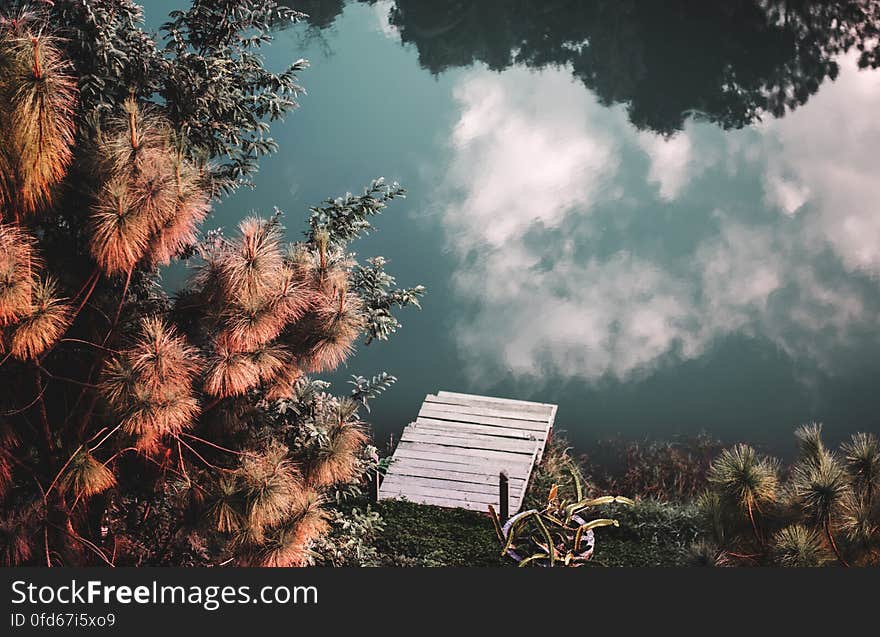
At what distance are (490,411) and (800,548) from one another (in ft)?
15.4

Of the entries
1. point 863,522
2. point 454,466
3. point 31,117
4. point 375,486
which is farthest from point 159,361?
point 454,466

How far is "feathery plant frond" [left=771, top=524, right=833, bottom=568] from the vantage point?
15.0 ft

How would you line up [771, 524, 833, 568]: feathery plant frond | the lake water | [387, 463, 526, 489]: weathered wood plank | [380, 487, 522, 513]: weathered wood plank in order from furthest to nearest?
the lake water, [387, 463, 526, 489]: weathered wood plank, [380, 487, 522, 513]: weathered wood plank, [771, 524, 833, 568]: feathery plant frond

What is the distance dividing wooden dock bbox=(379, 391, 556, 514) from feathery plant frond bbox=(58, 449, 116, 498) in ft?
11.4

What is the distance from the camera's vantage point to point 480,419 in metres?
9.03

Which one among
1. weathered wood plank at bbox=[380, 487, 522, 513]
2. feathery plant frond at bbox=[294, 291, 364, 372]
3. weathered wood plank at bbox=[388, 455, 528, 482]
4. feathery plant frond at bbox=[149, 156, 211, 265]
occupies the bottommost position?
feathery plant frond at bbox=[294, 291, 364, 372]

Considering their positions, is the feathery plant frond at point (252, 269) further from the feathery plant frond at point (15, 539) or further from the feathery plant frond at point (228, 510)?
the feathery plant frond at point (15, 539)

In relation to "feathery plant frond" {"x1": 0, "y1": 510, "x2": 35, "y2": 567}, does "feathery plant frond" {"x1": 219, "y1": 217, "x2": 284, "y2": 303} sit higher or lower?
higher

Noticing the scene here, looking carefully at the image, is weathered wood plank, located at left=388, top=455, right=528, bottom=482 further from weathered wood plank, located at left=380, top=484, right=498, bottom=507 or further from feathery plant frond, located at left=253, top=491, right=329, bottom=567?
feathery plant frond, located at left=253, top=491, right=329, bottom=567

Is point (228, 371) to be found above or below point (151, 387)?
above

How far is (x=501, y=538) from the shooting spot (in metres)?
7.32

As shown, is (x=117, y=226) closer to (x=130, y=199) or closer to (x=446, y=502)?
(x=130, y=199)

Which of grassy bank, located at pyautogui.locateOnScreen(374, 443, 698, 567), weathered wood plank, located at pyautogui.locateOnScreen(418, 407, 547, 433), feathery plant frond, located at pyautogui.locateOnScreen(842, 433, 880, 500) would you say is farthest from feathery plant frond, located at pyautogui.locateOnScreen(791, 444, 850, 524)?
weathered wood plank, located at pyautogui.locateOnScreen(418, 407, 547, 433)

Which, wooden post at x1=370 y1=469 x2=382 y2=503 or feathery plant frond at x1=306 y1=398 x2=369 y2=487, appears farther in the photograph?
wooden post at x1=370 y1=469 x2=382 y2=503
